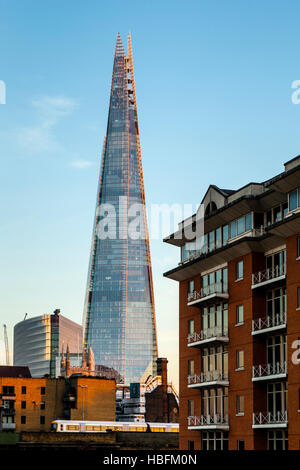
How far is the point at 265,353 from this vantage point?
71188 millimetres

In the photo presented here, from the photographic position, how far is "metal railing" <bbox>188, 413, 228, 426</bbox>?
75.1 meters

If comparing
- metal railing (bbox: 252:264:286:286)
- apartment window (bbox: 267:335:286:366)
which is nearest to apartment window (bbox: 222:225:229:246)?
metal railing (bbox: 252:264:286:286)

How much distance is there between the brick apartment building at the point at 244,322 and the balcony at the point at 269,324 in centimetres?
9

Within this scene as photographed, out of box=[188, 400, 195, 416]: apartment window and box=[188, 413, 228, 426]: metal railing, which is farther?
box=[188, 400, 195, 416]: apartment window

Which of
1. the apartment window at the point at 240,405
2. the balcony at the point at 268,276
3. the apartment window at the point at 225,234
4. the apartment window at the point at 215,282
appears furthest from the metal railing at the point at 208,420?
the apartment window at the point at 225,234

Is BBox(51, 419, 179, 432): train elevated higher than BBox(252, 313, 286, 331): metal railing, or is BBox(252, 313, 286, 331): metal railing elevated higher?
BBox(252, 313, 286, 331): metal railing

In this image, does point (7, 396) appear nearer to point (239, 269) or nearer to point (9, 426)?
point (9, 426)

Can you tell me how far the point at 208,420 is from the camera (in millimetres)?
77312

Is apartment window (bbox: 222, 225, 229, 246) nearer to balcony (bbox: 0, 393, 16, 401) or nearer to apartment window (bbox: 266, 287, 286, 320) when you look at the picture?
apartment window (bbox: 266, 287, 286, 320)

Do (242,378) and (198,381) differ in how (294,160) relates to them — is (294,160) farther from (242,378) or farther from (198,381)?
(198,381)

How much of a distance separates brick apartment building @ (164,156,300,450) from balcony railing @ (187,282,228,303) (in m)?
0.11

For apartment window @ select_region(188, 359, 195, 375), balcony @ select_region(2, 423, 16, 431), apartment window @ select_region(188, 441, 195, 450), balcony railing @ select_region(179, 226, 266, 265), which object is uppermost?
balcony railing @ select_region(179, 226, 266, 265)

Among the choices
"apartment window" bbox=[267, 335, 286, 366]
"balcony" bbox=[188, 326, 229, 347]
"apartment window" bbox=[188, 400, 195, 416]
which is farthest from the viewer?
"apartment window" bbox=[188, 400, 195, 416]
